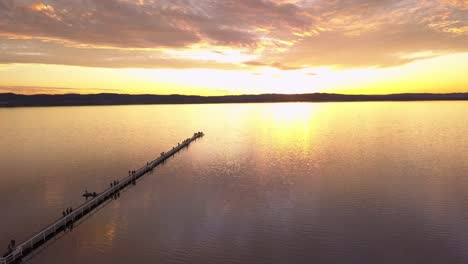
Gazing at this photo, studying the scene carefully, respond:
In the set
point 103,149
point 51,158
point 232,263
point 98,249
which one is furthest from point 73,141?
point 232,263

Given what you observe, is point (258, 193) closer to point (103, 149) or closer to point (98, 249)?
point (98, 249)

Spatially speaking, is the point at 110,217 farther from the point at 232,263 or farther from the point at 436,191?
the point at 436,191

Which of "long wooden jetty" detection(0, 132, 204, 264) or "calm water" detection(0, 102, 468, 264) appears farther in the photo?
"calm water" detection(0, 102, 468, 264)

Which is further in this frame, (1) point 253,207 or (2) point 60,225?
(1) point 253,207

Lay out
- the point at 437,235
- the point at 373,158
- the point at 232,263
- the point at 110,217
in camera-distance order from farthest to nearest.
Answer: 1. the point at 373,158
2. the point at 110,217
3. the point at 437,235
4. the point at 232,263

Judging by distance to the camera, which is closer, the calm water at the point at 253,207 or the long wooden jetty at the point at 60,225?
the long wooden jetty at the point at 60,225

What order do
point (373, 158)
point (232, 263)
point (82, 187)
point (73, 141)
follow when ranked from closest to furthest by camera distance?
point (232, 263) → point (82, 187) → point (373, 158) → point (73, 141)

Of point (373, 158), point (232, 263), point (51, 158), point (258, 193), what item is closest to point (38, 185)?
point (51, 158)

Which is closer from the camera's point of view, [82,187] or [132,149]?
[82,187]

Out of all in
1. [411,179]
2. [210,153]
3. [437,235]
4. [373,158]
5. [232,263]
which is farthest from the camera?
[210,153]
